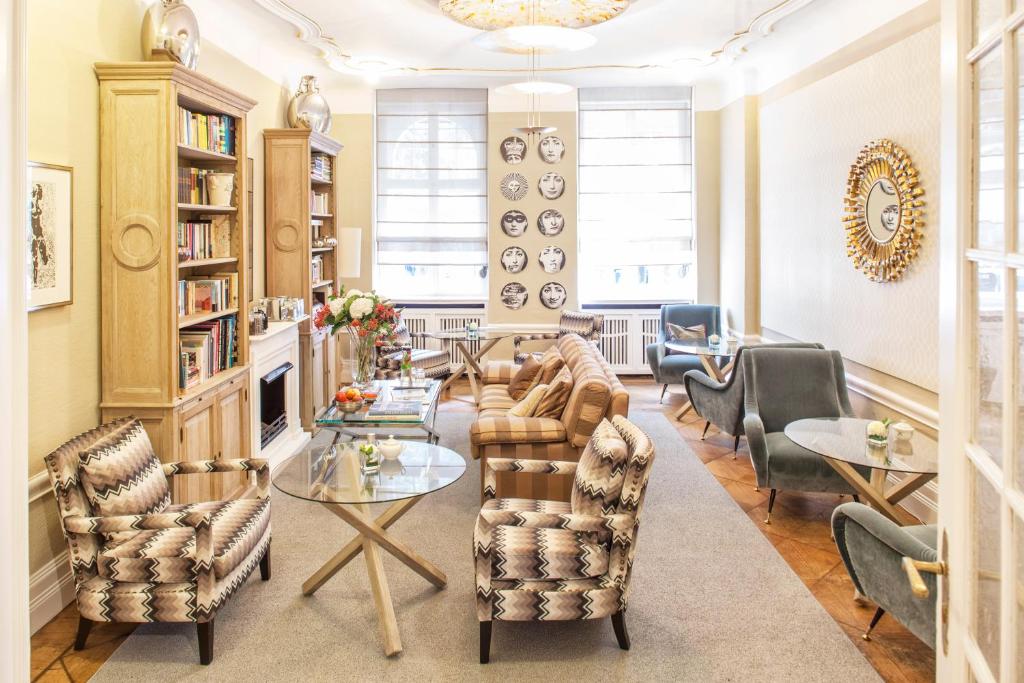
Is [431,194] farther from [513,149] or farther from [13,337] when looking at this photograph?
[13,337]

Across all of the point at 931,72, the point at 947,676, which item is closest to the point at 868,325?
the point at 931,72

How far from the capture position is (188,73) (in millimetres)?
3979

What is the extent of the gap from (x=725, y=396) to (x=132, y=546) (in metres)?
3.98

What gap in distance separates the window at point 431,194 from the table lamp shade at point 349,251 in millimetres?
1483

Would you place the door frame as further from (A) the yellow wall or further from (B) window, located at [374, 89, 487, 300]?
(B) window, located at [374, 89, 487, 300]

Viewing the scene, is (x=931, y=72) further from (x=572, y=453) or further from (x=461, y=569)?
(x=461, y=569)

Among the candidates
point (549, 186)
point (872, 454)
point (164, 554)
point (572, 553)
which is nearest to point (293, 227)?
point (549, 186)

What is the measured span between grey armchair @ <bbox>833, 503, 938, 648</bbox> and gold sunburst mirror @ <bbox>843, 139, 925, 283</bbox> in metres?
2.23

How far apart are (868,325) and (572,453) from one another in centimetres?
233

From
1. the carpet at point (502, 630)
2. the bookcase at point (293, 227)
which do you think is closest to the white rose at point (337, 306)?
the bookcase at point (293, 227)

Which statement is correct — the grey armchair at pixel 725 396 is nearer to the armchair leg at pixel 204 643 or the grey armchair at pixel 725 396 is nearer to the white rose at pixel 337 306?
the white rose at pixel 337 306

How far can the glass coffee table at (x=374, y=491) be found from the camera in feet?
10.7

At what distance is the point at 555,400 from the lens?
4691 mm

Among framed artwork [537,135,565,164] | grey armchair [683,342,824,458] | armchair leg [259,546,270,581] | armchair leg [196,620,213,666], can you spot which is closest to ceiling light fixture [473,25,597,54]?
grey armchair [683,342,824,458]
